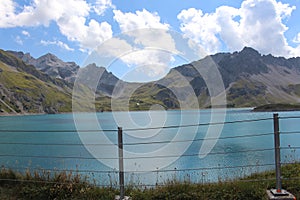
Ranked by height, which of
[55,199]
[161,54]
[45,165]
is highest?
[161,54]

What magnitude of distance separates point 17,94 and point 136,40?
193764mm

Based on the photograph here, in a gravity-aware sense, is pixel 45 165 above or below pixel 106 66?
below

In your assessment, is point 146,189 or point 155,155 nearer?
point 146,189

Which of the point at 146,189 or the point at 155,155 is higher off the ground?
the point at 146,189

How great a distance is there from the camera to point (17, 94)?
7195 inches

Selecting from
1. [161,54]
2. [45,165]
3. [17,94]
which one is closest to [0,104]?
[17,94]

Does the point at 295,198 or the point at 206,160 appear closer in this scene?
the point at 295,198

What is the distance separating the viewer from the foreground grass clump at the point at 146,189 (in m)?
Answer: 5.56

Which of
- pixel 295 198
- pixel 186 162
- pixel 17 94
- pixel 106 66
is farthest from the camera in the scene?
pixel 17 94

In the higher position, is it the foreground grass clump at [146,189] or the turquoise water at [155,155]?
the foreground grass clump at [146,189]

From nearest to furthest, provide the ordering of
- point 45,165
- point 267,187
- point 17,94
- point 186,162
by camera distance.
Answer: point 267,187 < point 186,162 < point 45,165 < point 17,94

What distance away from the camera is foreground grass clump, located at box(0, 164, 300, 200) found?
5.56m

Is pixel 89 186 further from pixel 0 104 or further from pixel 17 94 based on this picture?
pixel 17 94

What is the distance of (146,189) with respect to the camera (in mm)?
6160
